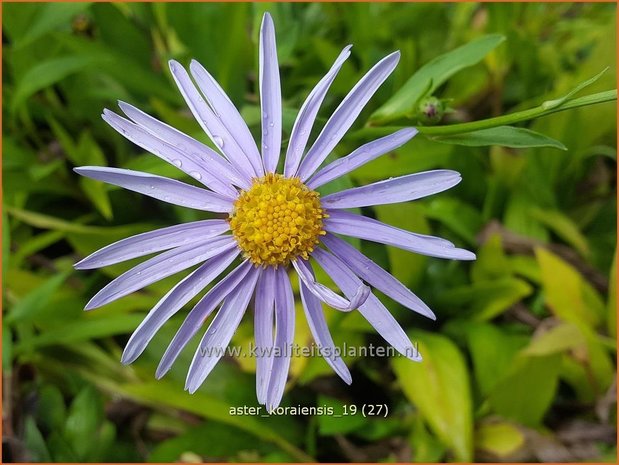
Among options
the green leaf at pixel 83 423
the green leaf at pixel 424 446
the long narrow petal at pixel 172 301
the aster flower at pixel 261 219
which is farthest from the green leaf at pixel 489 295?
the green leaf at pixel 83 423

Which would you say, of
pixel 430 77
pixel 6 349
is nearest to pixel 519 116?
pixel 430 77

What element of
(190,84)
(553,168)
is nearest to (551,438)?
(553,168)

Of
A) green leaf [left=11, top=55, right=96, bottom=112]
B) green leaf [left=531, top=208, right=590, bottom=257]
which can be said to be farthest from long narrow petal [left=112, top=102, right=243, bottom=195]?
green leaf [left=531, top=208, right=590, bottom=257]

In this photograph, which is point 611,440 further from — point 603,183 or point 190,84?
point 190,84

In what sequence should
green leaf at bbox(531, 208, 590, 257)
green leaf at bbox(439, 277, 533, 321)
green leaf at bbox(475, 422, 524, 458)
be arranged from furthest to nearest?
green leaf at bbox(531, 208, 590, 257) < green leaf at bbox(439, 277, 533, 321) < green leaf at bbox(475, 422, 524, 458)

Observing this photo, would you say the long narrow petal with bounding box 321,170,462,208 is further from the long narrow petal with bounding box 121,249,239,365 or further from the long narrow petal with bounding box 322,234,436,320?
the long narrow petal with bounding box 121,249,239,365

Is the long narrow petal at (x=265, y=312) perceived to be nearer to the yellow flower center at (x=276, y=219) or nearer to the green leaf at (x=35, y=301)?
the yellow flower center at (x=276, y=219)

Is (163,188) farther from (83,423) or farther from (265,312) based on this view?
(83,423)

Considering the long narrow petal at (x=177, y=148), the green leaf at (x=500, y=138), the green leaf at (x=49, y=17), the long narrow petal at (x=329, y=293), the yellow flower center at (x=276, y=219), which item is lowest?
the long narrow petal at (x=329, y=293)
